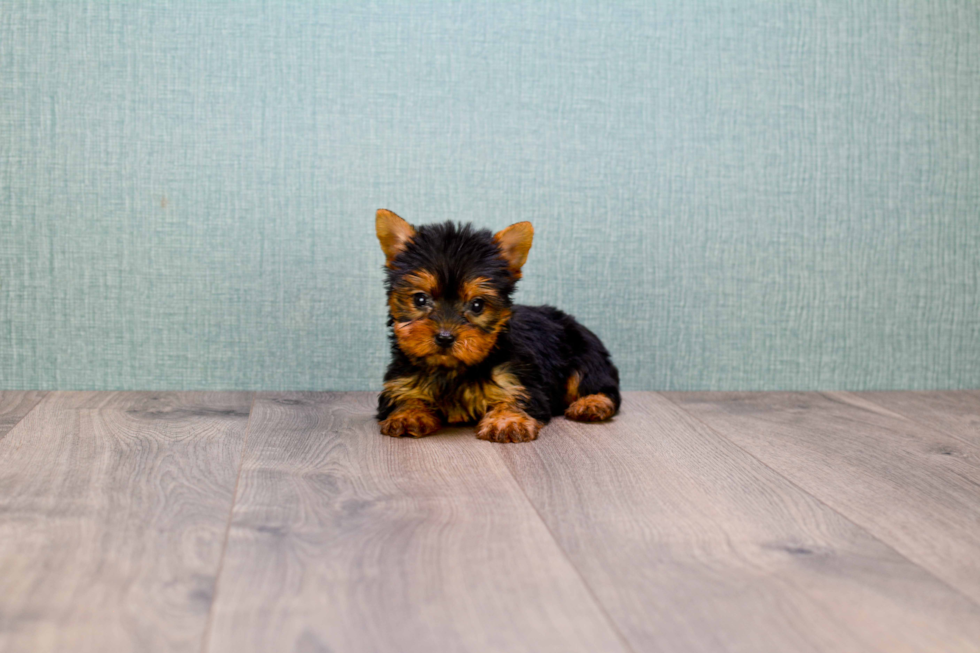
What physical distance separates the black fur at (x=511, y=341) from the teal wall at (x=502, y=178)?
34 cm

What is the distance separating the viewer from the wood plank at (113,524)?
3.67 ft

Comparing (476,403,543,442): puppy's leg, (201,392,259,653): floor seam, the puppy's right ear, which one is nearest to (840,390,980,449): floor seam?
(476,403,543,442): puppy's leg

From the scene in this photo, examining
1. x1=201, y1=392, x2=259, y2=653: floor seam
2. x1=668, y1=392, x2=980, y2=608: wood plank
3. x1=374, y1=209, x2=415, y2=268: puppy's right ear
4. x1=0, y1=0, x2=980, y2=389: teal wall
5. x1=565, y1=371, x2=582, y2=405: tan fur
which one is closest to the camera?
x1=201, y1=392, x2=259, y2=653: floor seam

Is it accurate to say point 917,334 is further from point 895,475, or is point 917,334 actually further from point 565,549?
point 565,549

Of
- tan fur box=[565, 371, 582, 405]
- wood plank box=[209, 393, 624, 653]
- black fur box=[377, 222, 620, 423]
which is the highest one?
black fur box=[377, 222, 620, 423]

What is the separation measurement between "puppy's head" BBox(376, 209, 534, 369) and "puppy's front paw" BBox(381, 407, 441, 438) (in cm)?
13

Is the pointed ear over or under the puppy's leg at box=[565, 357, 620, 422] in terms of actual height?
over

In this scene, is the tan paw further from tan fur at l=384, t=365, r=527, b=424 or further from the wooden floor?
tan fur at l=384, t=365, r=527, b=424

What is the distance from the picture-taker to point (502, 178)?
286 centimetres

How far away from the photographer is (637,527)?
1.53 meters

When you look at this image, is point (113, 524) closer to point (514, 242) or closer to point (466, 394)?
point (466, 394)

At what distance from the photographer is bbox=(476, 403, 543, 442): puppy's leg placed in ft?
7.12

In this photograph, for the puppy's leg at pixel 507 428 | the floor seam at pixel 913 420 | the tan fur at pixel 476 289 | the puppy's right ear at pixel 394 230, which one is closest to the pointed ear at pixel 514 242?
the tan fur at pixel 476 289

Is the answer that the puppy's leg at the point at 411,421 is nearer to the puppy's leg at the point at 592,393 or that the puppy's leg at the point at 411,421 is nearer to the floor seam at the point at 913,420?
the puppy's leg at the point at 592,393
